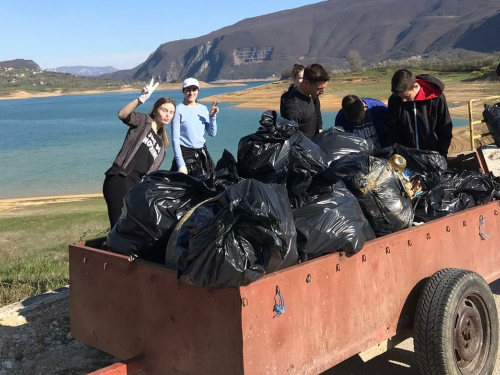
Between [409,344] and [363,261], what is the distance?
1.58 m

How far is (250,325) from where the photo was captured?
2398 mm

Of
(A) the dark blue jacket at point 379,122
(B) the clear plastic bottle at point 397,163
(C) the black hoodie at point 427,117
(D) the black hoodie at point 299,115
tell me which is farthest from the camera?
(A) the dark blue jacket at point 379,122

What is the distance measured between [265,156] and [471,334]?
151 cm

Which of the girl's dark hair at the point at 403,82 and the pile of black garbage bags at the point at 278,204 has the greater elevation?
the girl's dark hair at the point at 403,82

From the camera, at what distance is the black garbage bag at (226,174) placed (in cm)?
315

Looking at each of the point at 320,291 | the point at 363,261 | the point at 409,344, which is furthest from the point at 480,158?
the point at 320,291

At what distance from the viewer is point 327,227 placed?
9.40ft

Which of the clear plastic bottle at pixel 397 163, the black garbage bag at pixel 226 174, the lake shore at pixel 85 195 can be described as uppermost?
the black garbage bag at pixel 226 174

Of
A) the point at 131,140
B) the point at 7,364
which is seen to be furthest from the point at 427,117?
the point at 7,364

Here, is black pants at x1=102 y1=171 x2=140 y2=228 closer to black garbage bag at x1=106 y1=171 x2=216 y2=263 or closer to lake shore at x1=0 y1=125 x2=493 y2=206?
black garbage bag at x1=106 y1=171 x2=216 y2=263

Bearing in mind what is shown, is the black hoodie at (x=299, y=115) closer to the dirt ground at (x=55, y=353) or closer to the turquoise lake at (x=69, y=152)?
the dirt ground at (x=55, y=353)

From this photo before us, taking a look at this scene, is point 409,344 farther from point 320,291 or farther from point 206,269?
point 206,269

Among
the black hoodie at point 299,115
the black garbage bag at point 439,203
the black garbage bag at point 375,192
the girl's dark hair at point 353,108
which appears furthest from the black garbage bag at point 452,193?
the black hoodie at point 299,115

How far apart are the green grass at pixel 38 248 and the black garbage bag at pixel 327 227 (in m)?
3.14
